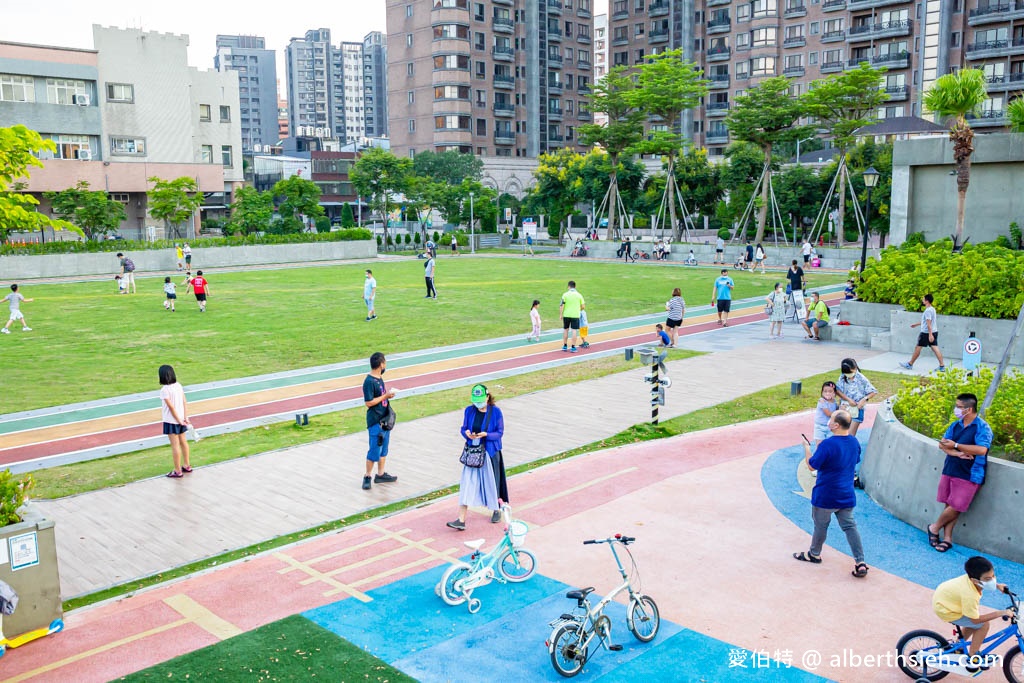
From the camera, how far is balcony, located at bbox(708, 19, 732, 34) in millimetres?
99081

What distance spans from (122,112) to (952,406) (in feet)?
228

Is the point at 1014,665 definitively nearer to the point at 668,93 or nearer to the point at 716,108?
the point at 668,93

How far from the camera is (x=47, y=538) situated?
881cm

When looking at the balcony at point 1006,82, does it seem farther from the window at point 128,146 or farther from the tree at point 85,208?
the window at point 128,146

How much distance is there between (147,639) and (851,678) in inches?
257

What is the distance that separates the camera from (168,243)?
56.8m

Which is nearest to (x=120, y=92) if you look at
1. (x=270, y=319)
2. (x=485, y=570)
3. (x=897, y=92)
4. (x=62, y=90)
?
(x=62, y=90)

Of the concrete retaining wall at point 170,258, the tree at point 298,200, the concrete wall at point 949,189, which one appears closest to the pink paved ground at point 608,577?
the concrete wall at point 949,189

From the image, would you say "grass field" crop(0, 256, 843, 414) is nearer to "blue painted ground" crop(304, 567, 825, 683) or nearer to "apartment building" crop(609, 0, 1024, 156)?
"blue painted ground" crop(304, 567, 825, 683)

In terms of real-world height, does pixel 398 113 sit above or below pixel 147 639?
above

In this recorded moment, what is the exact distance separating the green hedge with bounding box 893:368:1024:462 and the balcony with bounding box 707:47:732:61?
305ft

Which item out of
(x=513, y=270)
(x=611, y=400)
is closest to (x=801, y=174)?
(x=513, y=270)

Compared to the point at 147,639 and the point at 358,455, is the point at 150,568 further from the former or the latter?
the point at 358,455

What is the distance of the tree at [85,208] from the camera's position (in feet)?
184
